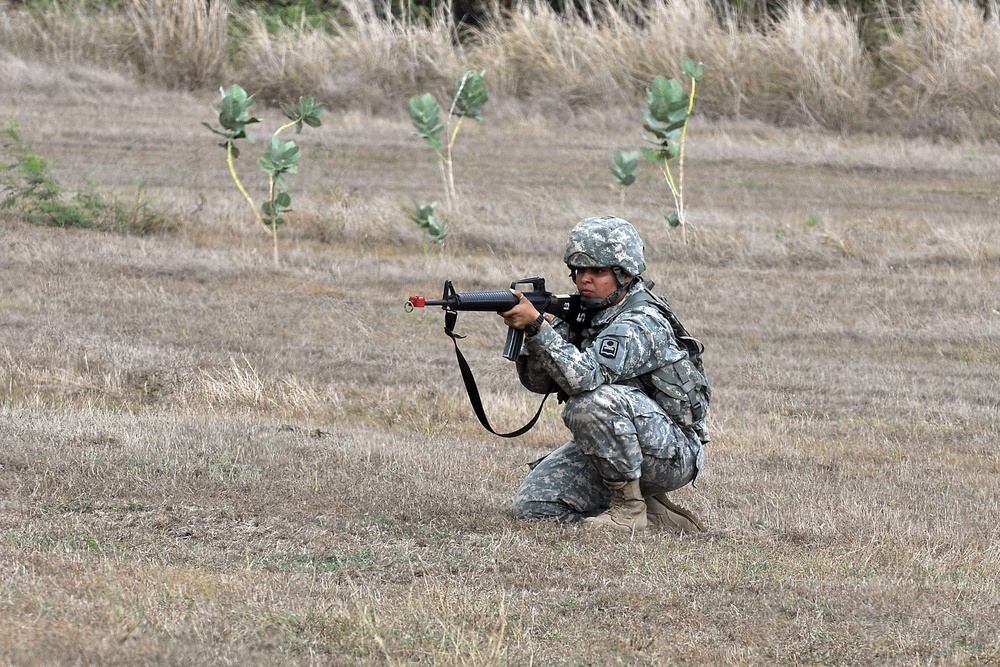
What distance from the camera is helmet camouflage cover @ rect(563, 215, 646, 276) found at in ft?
18.1

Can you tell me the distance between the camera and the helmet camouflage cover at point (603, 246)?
5516 mm

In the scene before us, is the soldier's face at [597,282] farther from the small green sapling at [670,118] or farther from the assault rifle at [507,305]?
the small green sapling at [670,118]

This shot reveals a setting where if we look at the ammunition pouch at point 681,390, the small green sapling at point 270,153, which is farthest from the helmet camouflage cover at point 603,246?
the small green sapling at point 270,153

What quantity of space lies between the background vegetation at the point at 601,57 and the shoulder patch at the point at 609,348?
15.9 metres

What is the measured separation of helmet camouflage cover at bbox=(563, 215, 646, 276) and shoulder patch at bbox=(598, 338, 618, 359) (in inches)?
12.5

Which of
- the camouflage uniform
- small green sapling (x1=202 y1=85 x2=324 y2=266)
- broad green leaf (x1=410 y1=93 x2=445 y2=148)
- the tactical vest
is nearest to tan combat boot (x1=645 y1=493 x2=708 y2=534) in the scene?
the camouflage uniform

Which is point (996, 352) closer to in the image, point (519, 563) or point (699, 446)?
point (699, 446)

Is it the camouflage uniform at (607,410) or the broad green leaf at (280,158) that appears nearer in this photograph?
the camouflage uniform at (607,410)

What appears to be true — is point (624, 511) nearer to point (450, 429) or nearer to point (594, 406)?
point (594, 406)

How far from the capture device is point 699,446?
19.2ft

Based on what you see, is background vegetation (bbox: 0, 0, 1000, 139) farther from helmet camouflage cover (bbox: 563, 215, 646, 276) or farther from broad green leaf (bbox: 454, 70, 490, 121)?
helmet camouflage cover (bbox: 563, 215, 646, 276)

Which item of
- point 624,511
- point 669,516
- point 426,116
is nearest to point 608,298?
point 624,511

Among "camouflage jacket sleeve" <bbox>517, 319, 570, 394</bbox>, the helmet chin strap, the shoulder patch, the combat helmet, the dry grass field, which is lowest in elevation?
the dry grass field

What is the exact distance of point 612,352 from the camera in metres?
5.43
